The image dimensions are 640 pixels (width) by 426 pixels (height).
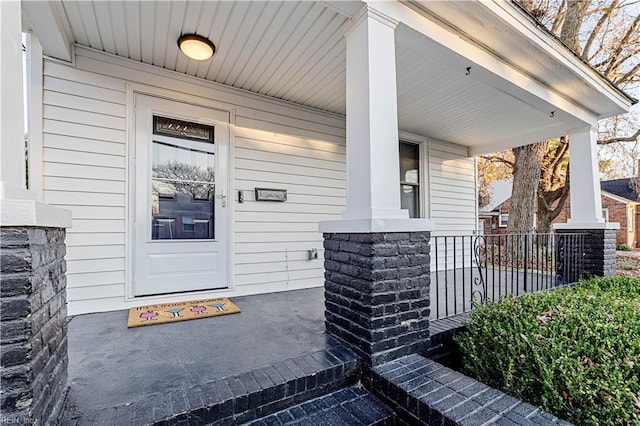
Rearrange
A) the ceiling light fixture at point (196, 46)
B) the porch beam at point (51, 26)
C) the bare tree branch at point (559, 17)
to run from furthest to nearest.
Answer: the bare tree branch at point (559, 17)
the ceiling light fixture at point (196, 46)
the porch beam at point (51, 26)

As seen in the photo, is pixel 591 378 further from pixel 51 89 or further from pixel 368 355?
pixel 51 89

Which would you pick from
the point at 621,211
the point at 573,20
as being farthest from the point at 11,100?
the point at 621,211

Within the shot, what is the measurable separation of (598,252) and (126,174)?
584 centimetres

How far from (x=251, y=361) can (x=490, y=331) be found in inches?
64.8

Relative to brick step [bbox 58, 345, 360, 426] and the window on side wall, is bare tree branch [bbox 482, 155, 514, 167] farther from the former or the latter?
brick step [bbox 58, 345, 360, 426]

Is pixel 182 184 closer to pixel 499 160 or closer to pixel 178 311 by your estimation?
pixel 178 311

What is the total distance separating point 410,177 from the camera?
215 inches

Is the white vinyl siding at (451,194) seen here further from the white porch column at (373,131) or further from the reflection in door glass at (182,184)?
the reflection in door glass at (182,184)

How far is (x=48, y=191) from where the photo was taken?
2.76m

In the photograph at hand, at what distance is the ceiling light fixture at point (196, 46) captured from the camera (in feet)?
8.70

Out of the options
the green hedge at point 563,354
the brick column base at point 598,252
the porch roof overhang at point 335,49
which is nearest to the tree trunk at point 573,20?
the porch roof overhang at point 335,49

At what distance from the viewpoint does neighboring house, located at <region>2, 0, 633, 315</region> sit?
222cm

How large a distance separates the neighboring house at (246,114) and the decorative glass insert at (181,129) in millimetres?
11
